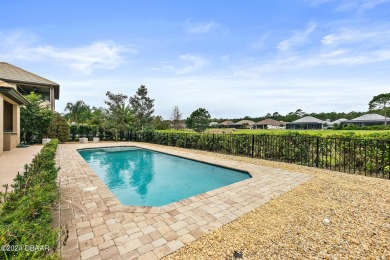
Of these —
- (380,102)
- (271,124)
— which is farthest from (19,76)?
(380,102)

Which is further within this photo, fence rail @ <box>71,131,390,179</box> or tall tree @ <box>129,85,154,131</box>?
tall tree @ <box>129,85,154,131</box>

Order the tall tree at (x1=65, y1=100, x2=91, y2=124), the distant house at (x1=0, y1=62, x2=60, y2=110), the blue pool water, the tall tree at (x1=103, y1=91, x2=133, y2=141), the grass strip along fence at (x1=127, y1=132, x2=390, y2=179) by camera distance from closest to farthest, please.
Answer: the blue pool water, the grass strip along fence at (x1=127, y1=132, x2=390, y2=179), the distant house at (x1=0, y1=62, x2=60, y2=110), the tall tree at (x1=103, y1=91, x2=133, y2=141), the tall tree at (x1=65, y1=100, x2=91, y2=124)

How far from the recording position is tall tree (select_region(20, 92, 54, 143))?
15352mm

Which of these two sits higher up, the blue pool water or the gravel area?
the gravel area

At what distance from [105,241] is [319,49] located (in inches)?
486

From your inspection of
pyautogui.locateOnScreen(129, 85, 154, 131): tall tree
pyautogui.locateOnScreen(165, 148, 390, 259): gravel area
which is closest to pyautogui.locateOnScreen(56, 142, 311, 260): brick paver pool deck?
pyautogui.locateOnScreen(165, 148, 390, 259): gravel area

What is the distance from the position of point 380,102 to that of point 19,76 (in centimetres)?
7730

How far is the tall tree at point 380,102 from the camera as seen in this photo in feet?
162

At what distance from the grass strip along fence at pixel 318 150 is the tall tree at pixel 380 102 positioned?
201ft

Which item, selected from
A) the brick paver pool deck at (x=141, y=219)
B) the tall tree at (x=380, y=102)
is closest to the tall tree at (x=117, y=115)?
the brick paver pool deck at (x=141, y=219)

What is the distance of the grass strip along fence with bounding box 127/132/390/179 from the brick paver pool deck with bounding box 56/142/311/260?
10.6 ft

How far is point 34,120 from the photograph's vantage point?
15.6 m

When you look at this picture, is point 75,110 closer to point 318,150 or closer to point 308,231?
point 318,150

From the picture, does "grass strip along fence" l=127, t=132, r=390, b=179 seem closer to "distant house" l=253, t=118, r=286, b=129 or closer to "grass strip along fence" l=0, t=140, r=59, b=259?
"grass strip along fence" l=0, t=140, r=59, b=259
